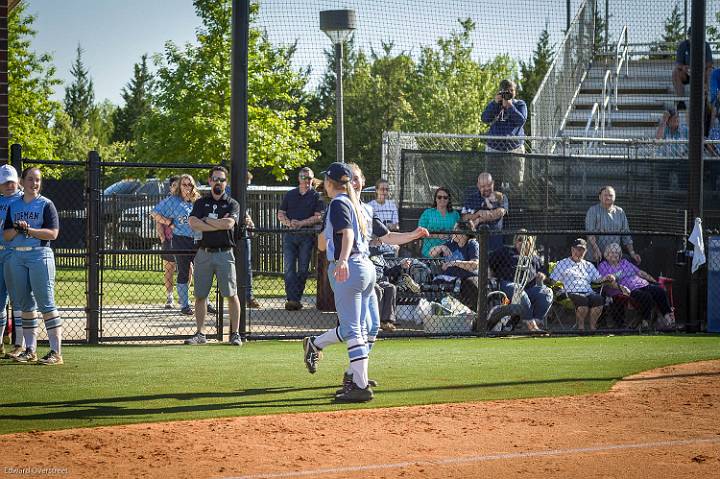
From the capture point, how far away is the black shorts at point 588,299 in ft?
46.3

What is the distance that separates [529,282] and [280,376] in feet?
16.8

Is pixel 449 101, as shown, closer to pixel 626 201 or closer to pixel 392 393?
pixel 626 201

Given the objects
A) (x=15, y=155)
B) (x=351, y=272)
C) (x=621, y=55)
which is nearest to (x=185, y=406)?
(x=351, y=272)

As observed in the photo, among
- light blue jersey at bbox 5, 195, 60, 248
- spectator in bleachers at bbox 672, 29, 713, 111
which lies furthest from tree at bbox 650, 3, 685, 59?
light blue jersey at bbox 5, 195, 60, 248

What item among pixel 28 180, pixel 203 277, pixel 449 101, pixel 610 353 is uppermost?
pixel 449 101

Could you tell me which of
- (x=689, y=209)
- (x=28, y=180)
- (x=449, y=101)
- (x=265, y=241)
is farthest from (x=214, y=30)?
(x=28, y=180)

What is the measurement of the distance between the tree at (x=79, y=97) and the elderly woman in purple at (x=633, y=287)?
2162 inches

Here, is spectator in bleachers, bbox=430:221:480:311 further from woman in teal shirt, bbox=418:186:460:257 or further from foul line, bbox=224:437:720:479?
foul line, bbox=224:437:720:479

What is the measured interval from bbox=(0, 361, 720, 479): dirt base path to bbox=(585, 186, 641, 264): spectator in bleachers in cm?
644

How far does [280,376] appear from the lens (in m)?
10.0

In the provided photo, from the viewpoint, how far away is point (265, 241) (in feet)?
73.2

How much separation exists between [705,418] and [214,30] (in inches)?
985

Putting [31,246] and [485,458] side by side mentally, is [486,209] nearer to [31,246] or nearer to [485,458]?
[31,246]

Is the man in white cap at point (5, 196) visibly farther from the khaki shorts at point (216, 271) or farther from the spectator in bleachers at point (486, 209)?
the spectator in bleachers at point (486, 209)
